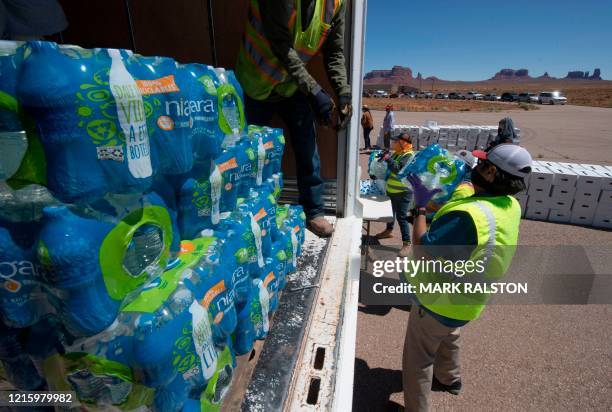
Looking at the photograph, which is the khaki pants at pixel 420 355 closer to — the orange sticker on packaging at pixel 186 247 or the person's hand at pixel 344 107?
the person's hand at pixel 344 107

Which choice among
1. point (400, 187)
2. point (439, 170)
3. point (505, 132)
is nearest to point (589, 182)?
point (505, 132)

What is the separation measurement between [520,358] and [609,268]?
288 centimetres

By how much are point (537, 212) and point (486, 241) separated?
595 centimetres

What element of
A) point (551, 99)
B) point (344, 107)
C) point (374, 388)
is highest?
point (551, 99)

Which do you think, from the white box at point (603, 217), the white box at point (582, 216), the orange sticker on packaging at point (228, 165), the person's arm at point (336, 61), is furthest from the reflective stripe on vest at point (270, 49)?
the white box at point (603, 217)

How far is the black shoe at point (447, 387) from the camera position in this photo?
2.98 m

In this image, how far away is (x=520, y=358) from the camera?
335cm

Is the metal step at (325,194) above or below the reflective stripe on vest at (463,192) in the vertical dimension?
below

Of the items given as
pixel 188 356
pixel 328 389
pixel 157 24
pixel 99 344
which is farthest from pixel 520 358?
pixel 157 24

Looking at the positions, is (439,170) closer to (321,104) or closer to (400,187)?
(321,104)

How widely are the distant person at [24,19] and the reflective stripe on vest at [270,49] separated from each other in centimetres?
132

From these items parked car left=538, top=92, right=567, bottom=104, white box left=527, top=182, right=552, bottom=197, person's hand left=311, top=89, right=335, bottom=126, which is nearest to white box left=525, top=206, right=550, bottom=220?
white box left=527, top=182, right=552, bottom=197

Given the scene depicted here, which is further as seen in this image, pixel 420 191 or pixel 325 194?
pixel 325 194

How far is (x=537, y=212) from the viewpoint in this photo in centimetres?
677
